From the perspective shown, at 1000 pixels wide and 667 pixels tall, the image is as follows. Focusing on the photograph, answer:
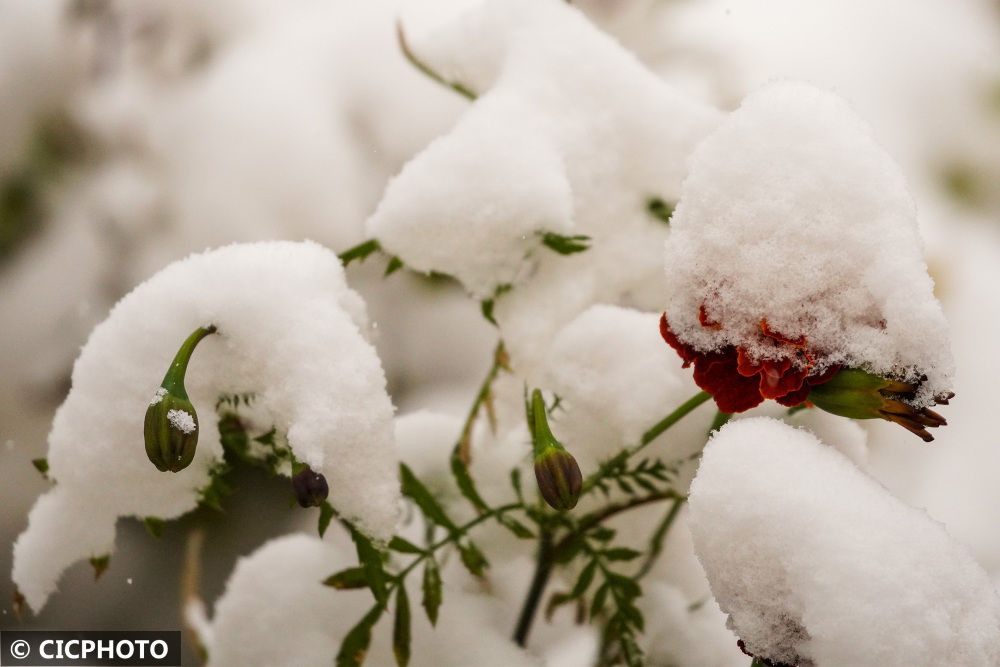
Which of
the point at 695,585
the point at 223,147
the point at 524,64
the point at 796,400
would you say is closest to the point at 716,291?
the point at 796,400

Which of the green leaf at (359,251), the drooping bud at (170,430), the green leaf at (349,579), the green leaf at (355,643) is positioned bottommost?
the green leaf at (355,643)

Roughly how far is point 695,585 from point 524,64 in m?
0.41

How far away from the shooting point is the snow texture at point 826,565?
0.30m

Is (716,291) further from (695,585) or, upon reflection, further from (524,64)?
(695,585)

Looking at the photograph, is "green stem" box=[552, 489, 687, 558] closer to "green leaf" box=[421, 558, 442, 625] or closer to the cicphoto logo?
"green leaf" box=[421, 558, 442, 625]

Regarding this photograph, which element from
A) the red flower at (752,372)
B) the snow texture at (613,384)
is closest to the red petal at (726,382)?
the red flower at (752,372)

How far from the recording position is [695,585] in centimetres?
62

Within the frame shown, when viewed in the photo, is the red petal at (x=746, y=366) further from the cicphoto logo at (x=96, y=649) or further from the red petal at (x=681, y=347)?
the cicphoto logo at (x=96, y=649)

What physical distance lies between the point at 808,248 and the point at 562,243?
15 centimetres

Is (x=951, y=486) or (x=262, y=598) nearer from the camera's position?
(x=262, y=598)

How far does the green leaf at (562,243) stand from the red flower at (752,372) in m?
0.10

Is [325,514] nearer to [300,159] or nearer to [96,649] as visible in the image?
[96,649]

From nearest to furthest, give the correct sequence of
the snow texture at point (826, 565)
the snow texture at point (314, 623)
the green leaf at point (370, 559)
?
the snow texture at point (826, 565), the green leaf at point (370, 559), the snow texture at point (314, 623)

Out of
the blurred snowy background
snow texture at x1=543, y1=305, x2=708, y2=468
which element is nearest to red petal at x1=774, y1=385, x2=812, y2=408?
snow texture at x1=543, y1=305, x2=708, y2=468
